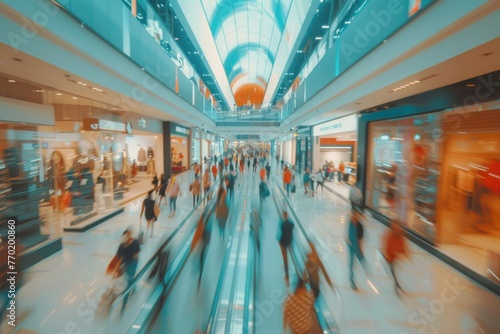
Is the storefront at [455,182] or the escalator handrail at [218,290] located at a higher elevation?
the storefront at [455,182]

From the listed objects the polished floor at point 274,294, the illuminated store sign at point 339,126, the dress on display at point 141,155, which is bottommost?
the polished floor at point 274,294

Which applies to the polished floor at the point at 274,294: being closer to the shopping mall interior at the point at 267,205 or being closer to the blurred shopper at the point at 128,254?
the shopping mall interior at the point at 267,205

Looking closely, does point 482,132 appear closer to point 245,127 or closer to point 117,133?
point 117,133

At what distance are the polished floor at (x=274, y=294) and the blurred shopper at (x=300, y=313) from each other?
911 mm

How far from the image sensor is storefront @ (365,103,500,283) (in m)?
5.67

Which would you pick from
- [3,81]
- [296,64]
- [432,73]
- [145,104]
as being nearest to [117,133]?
[145,104]

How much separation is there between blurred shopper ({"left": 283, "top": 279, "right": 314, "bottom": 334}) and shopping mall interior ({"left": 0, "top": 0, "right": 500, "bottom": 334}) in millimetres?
15

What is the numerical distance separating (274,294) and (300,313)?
1675mm

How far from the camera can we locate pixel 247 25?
24.9 m

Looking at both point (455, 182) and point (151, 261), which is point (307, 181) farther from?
point (151, 261)

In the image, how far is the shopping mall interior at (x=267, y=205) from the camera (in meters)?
3.66

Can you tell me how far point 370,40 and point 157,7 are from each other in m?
11.5

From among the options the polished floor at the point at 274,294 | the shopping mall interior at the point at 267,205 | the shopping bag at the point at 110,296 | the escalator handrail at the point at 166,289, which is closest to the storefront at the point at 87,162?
the shopping mall interior at the point at 267,205

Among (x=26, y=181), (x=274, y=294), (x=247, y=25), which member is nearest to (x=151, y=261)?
(x=274, y=294)
